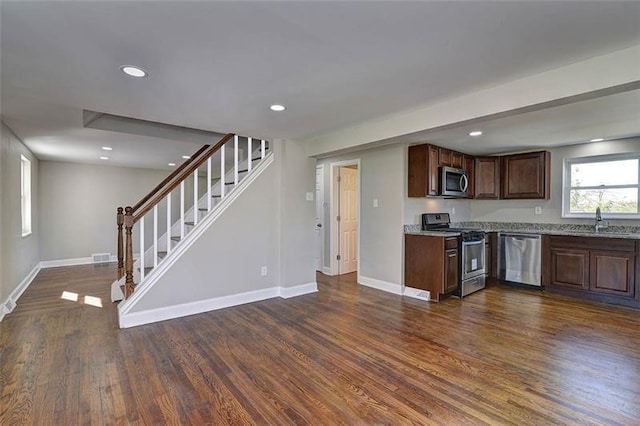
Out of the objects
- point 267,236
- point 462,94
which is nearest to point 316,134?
point 267,236

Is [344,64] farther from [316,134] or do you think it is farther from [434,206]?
[434,206]

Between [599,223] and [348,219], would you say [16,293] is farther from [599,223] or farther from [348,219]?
[599,223]

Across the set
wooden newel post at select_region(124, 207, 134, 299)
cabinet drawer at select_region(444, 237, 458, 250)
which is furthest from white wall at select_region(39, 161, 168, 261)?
cabinet drawer at select_region(444, 237, 458, 250)

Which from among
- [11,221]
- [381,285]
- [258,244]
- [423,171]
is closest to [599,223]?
[423,171]

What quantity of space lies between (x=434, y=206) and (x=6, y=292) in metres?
5.86

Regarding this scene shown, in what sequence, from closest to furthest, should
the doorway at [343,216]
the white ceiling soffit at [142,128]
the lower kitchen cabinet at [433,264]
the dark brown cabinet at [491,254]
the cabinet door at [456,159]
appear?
the white ceiling soffit at [142,128], the lower kitchen cabinet at [433,264], the cabinet door at [456,159], the dark brown cabinet at [491,254], the doorway at [343,216]

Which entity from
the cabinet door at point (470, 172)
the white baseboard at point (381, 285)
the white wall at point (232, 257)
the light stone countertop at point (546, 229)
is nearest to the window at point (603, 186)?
the light stone countertop at point (546, 229)

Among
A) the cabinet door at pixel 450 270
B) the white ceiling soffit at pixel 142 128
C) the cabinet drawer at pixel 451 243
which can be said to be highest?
the white ceiling soffit at pixel 142 128

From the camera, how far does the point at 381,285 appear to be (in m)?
4.77

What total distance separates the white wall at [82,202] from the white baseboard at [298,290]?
4779mm

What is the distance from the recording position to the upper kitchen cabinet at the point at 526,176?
4910 millimetres

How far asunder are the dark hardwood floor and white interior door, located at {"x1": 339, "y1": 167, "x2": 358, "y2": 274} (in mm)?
1983

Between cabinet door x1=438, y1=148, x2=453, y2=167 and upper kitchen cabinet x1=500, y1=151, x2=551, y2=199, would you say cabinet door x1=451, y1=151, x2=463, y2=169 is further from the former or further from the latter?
upper kitchen cabinet x1=500, y1=151, x2=551, y2=199

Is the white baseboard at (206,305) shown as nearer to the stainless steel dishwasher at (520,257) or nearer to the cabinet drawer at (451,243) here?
the cabinet drawer at (451,243)
